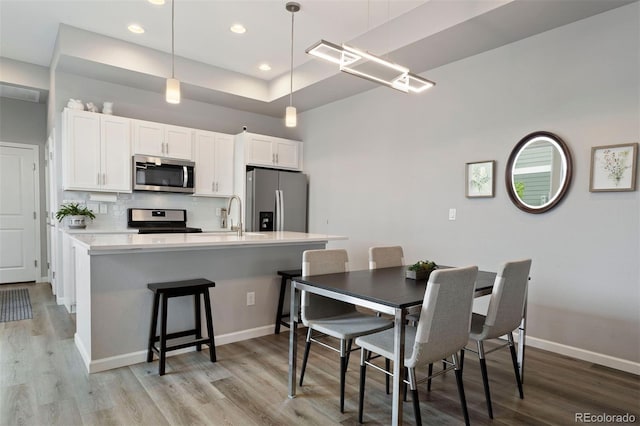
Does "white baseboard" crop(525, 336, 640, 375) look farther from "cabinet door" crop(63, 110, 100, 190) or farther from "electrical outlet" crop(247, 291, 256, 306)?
"cabinet door" crop(63, 110, 100, 190)

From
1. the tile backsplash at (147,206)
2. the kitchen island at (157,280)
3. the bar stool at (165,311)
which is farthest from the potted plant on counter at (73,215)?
the bar stool at (165,311)

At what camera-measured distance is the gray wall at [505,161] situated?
2.80 m

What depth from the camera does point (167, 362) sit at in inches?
111

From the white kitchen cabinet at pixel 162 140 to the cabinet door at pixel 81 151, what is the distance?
0.45m

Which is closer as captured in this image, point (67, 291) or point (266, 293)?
point (266, 293)

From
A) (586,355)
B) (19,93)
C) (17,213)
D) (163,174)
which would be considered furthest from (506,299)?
(17,213)

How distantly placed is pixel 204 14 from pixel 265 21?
59 centimetres

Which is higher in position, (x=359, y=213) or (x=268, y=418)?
(x=359, y=213)

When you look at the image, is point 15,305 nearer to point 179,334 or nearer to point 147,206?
point 147,206

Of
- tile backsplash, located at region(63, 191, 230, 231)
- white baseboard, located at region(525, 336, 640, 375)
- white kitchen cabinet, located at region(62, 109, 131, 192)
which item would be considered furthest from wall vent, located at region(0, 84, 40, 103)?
white baseboard, located at region(525, 336, 640, 375)

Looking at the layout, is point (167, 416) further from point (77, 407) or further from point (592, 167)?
point (592, 167)

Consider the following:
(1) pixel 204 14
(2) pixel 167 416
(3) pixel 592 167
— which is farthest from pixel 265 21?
(2) pixel 167 416

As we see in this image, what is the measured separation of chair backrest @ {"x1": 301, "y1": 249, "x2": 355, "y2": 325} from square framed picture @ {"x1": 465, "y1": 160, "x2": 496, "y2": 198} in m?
1.69

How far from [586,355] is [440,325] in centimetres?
204
